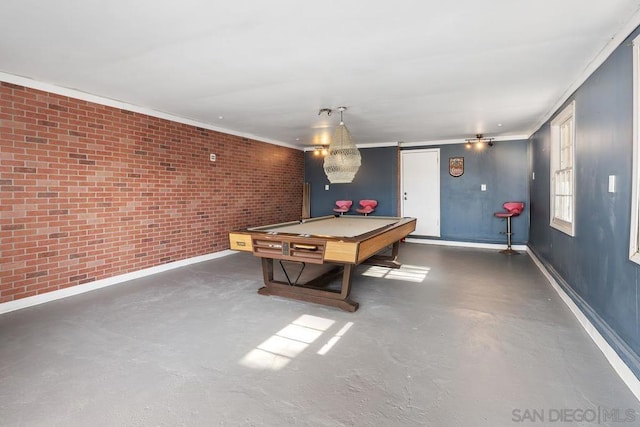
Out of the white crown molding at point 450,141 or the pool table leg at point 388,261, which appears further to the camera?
the white crown molding at point 450,141

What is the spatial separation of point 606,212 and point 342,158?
2.64 meters

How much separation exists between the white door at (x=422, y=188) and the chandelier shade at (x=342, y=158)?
403 cm

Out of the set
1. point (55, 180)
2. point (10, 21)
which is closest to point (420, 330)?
point (10, 21)

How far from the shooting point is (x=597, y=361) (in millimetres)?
2330

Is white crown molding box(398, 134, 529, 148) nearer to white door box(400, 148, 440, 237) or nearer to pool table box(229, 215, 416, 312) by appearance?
white door box(400, 148, 440, 237)

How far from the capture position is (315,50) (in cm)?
280

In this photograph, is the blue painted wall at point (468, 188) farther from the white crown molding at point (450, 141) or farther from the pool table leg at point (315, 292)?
the pool table leg at point (315, 292)

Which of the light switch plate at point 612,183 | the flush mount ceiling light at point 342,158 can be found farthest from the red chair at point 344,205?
the light switch plate at point 612,183

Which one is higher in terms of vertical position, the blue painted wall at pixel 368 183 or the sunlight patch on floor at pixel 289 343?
the blue painted wall at pixel 368 183

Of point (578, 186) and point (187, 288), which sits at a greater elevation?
point (578, 186)

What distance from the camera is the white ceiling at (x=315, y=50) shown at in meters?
2.19

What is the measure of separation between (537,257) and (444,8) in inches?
189

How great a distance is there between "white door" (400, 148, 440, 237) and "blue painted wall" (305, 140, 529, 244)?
141 mm

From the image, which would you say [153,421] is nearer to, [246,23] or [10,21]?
[246,23]
